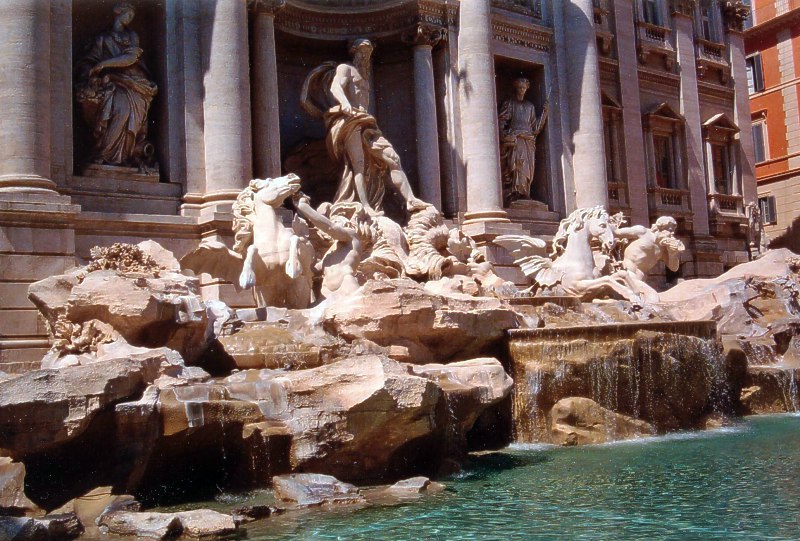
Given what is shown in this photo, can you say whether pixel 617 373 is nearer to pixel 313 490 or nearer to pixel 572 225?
pixel 313 490

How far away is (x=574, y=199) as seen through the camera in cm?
2067

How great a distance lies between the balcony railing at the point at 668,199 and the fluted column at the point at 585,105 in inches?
153

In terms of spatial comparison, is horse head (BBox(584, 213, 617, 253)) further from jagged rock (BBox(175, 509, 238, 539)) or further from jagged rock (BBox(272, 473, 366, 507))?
jagged rock (BBox(175, 509, 238, 539))

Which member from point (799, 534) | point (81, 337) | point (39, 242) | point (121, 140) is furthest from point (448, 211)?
point (799, 534)

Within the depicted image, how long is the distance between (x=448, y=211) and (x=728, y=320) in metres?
6.03

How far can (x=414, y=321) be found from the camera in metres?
10.4

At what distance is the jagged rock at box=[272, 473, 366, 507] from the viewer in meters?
7.43

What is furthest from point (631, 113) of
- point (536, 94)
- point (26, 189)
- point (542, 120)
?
point (26, 189)

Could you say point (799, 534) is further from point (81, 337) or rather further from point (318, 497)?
point (81, 337)

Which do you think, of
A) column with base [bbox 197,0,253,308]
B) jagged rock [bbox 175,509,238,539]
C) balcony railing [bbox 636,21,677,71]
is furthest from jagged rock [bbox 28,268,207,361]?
balcony railing [bbox 636,21,677,71]

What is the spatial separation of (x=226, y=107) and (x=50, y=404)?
8.60m

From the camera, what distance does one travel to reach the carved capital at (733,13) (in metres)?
27.0

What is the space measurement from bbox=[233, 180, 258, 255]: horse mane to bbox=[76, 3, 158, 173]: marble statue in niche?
3087mm

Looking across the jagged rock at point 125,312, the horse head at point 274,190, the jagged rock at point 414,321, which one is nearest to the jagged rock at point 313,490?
the jagged rock at point 125,312
